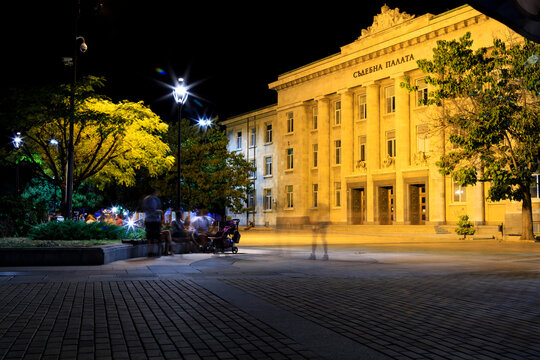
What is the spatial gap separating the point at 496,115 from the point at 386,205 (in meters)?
23.1

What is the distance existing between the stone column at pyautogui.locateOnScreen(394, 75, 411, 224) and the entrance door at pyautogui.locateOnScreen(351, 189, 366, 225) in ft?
19.7

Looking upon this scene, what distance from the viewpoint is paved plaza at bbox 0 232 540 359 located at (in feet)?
19.4

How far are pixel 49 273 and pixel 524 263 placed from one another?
13.2 meters

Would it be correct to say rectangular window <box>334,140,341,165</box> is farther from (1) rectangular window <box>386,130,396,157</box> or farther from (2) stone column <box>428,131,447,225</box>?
(2) stone column <box>428,131,447,225</box>

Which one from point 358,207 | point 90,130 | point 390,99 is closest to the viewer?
point 90,130

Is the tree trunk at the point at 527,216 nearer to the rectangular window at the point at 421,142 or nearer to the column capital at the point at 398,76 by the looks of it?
the rectangular window at the point at 421,142

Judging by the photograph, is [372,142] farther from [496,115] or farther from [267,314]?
[267,314]

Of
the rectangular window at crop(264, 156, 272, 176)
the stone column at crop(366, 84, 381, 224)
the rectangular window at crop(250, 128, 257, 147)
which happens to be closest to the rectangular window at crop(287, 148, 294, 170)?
the rectangular window at crop(264, 156, 272, 176)

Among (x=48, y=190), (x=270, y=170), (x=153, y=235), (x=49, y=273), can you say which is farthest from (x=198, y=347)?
(x=270, y=170)

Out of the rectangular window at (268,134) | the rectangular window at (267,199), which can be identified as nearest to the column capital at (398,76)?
the rectangular window at (268,134)

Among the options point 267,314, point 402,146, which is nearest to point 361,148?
point 402,146

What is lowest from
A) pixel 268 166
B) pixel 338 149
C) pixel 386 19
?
pixel 268 166

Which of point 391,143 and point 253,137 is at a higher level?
point 253,137

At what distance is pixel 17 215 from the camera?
21.6m
